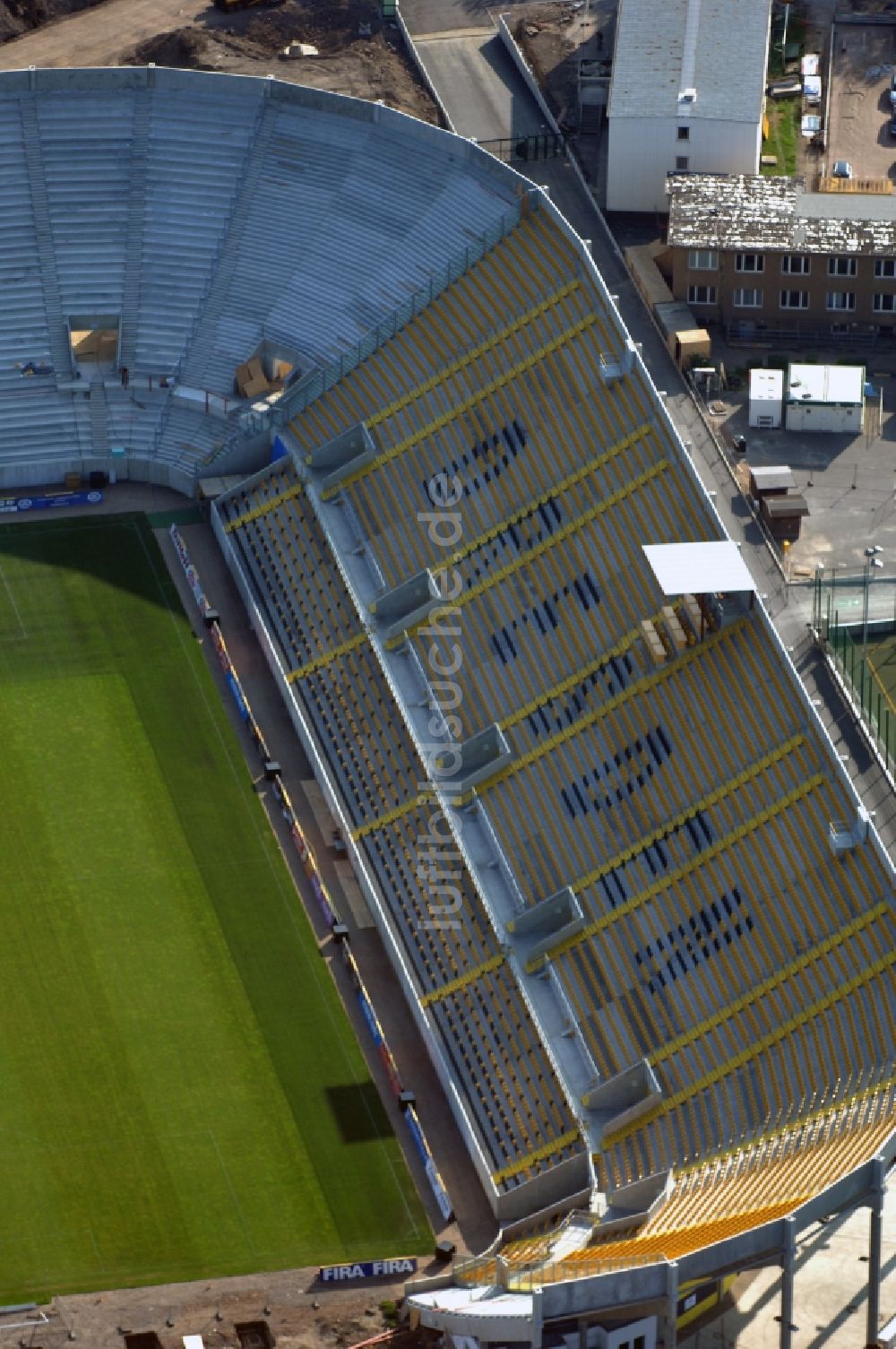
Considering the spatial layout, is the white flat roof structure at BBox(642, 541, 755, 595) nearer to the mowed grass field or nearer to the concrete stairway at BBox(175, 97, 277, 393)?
the mowed grass field

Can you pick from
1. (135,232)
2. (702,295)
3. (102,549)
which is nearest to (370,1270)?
(102,549)

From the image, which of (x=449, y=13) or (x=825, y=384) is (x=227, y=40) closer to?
(x=449, y=13)

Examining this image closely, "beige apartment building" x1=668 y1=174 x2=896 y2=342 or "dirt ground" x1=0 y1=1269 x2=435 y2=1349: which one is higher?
"beige apartment building" x1=668 y1=174 x2=896 y2=342

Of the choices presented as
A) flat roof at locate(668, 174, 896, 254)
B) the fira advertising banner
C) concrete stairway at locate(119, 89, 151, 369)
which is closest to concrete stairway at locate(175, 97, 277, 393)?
concrete stairway at locate(119, 89, 151, 369)

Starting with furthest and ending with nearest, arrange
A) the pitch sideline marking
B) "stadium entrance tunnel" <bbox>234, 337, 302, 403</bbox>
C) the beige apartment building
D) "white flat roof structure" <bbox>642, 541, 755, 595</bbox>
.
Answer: the beige apartment building, "stadium entrance tunnel" <bbox>234, 337, 302, 403</bbox>, the pitch sideline marking, "white flat roof structure" <bbox>642, 541, 755, 595</bbox>

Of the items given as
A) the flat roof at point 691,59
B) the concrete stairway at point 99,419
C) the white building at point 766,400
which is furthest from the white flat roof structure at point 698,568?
the flat roof at point 691,59

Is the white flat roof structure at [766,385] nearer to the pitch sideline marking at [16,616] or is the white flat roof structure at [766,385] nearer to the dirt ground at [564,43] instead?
the dirt ground at [564,43]
